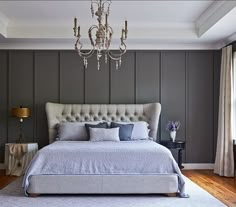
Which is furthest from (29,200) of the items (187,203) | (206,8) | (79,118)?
(206,8)

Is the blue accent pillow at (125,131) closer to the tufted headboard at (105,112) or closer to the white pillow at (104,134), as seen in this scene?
the white pillow at (104,134)

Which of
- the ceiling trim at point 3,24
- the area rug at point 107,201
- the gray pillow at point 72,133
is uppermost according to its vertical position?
the ceiling trim at point 3,24

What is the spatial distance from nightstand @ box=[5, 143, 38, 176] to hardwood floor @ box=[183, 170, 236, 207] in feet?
9.86

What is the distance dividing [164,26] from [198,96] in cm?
167

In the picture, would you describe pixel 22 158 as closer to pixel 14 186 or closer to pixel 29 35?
pixel 14 186

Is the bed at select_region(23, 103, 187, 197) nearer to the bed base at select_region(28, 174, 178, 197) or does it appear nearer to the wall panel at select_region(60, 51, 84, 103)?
the bed base at select_region(28, 174, 178, 197)

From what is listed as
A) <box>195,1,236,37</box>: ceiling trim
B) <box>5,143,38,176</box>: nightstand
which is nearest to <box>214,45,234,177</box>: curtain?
<box>195,1,236,37</box>: ceiling trim

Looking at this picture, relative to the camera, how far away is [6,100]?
25.6 ft

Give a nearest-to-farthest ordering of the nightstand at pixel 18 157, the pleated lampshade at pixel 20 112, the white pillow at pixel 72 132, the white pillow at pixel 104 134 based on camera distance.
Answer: the white pillow at pixel 104 134 → the white pillow at pixel 72 132 → the nightstand at pixel 18 157 → the pleated lampshade at pixel 20 112

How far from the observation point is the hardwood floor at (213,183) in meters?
5.34

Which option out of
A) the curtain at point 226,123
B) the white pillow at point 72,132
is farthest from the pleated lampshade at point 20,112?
the curtain at point 226,123

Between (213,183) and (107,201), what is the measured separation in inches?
86.5

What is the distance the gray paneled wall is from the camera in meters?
7.80

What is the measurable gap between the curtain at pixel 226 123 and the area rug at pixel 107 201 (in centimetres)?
167
